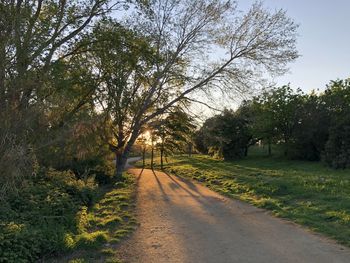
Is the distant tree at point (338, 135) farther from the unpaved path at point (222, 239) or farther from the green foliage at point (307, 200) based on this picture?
the unpaved path at point (222, 239)

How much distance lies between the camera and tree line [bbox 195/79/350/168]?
1273 inches

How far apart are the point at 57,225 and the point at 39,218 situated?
43 cm

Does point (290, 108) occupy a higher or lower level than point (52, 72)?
higher

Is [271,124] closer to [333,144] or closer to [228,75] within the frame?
[333,144]

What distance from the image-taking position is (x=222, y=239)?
9.29 meters

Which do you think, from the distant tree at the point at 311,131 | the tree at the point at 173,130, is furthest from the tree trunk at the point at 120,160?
the distant tree at the point at 311,131

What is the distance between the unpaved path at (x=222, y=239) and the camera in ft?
25.8

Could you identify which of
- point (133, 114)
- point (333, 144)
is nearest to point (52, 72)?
point (133, 114)

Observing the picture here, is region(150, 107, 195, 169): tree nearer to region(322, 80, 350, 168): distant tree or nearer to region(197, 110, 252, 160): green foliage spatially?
region(197, 110, 252, 160): green foliage

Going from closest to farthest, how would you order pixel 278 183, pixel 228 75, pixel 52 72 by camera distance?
pixel 52 72 → pixel 278 183 → pixel 228 75

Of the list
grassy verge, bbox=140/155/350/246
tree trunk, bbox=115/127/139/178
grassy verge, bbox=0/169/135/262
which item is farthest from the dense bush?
tree trunk, bbox=115/127/139/178

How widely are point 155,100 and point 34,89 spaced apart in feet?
64.5

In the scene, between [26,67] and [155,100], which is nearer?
[26,67]

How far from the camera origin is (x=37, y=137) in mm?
10344
